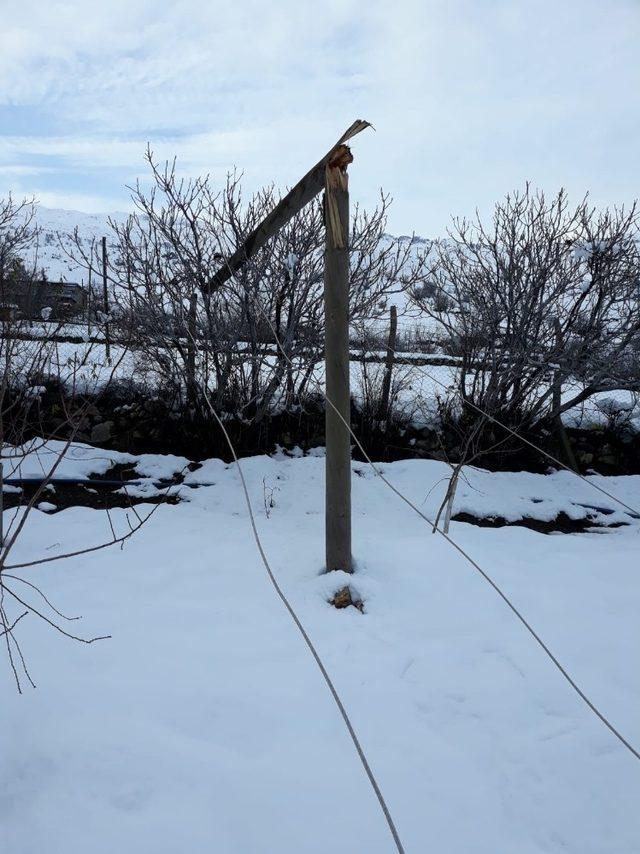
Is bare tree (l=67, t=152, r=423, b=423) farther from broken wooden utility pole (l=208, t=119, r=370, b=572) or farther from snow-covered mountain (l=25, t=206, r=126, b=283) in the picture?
snow-covered mountain (l=25, t=206, r=126, b=283)

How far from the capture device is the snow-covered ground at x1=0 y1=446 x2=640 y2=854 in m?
2.04

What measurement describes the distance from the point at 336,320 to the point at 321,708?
215 cm

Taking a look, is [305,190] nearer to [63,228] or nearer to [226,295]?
[226,295]

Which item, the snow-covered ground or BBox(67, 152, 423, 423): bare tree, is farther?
BBox(67, 152, 423, 423): bare tree

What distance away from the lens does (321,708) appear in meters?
2.61

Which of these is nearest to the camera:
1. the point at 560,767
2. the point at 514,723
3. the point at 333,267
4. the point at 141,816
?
the point at 141,816

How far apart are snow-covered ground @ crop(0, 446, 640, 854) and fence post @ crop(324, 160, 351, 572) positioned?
1.02ft

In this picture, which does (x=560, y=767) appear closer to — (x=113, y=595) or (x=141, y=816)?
(x=141, y=816)

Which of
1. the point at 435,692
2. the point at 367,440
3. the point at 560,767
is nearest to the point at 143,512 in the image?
the point at 367,440

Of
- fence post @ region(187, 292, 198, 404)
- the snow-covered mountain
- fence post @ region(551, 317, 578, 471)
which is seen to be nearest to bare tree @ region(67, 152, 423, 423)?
fence post @ region(187, 292, 198, 404)

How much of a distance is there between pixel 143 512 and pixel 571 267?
223 inches

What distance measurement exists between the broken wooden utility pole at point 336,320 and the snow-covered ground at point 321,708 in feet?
1.22

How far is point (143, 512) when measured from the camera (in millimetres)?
5895

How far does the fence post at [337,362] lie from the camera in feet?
11.4
